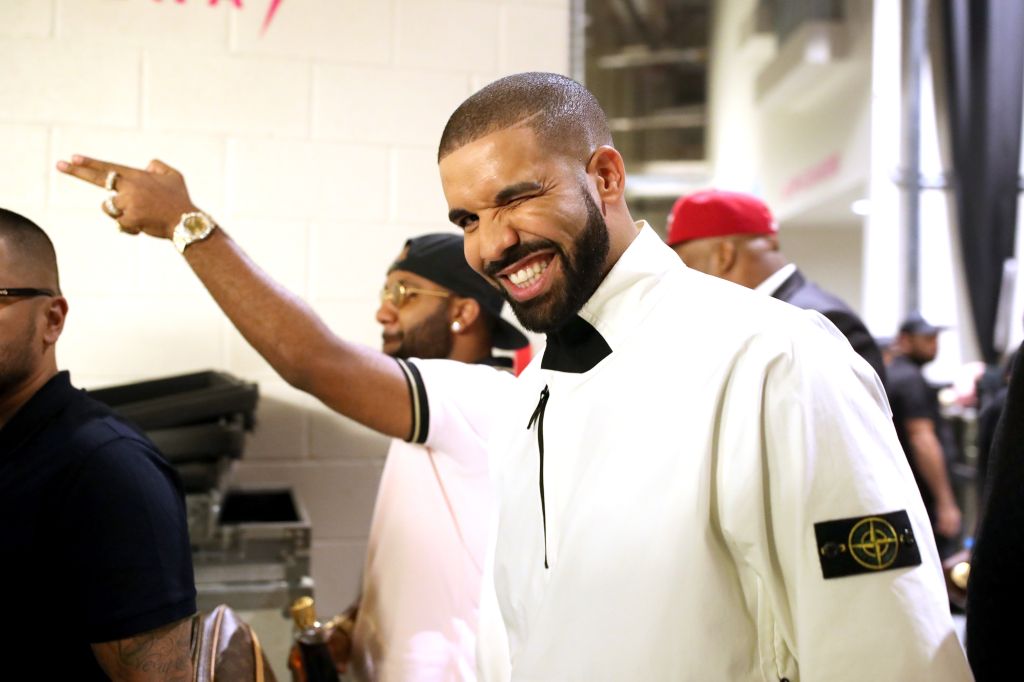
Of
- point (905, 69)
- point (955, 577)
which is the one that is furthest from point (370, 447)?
point (905, 69)

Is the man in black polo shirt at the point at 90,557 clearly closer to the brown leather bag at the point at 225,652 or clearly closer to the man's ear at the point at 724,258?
the brown leather bag at the point at 225,652

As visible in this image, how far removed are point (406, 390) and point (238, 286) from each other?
34 centimetres

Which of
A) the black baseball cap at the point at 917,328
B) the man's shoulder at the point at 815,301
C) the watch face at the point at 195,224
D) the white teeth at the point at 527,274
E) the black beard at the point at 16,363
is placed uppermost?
the watch face at the point at 195,224

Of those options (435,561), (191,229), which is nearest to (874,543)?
(435,561)

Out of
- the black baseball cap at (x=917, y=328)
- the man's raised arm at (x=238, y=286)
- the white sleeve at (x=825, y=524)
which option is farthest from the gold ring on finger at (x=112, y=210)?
the black baseball cap at (x=917, y=328)

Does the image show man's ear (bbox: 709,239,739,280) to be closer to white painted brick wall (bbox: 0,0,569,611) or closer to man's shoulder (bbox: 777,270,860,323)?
man's shoulder (bbox: 777,270,860,323)

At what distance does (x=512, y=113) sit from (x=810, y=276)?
35.0ft

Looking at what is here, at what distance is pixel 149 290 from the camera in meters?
2.79

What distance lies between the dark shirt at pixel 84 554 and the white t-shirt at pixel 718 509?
54cm

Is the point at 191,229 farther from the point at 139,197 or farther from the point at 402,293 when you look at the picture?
the point at 402,293

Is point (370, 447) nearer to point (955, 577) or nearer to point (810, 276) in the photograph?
point (955, 577)

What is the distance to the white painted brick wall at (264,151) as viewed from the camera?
273 cm

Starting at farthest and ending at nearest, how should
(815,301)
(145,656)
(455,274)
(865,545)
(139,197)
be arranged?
1. (815,301)
2. (455,274)
3. (139,197)
4. (145,656)
5. (865,545)

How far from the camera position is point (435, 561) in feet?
6.21
